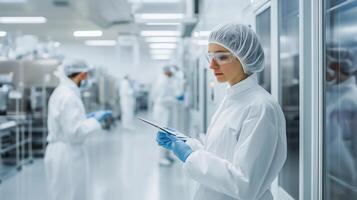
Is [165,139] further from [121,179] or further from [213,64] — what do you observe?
[121,179]

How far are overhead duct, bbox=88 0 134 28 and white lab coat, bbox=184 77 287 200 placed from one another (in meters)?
5.41

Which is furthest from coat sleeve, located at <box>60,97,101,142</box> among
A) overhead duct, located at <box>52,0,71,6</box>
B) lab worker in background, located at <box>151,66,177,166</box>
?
overhead duct, located at <box>52,0,71,6</box>

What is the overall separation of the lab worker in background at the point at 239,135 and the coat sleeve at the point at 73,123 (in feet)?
4.78

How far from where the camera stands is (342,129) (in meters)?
1.44

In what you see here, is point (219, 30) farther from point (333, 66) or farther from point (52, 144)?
point (52, 144)

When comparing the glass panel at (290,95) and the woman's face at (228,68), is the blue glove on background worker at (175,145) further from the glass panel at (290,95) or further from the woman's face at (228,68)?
the glass panel at (290,95)

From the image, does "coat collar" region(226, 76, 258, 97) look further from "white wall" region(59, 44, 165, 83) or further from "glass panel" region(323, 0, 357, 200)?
"white wall" region(59, 44, 165, 83)

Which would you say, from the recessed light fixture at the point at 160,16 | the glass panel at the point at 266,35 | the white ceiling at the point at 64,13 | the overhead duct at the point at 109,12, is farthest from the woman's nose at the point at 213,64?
the recessed light fixture at the point at 160,16

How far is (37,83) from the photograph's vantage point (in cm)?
648

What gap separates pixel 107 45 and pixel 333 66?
44.9ft

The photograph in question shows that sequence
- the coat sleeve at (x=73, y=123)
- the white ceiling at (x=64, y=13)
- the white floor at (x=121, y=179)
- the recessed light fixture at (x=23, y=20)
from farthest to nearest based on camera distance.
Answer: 1. the recessed light fixture at (x=23, y=20)
2. the white ceiling at (x=64, y=13)
3. the white floor at (x=121, y=179)
4. the coat sleeve at (x=73, y=123)

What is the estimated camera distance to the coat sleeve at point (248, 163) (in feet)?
3.88

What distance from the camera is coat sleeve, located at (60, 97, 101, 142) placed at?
2771mm

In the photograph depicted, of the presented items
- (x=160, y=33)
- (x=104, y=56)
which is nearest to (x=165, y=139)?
(x=160, y=33)
